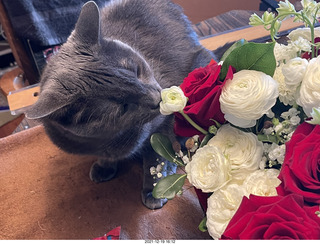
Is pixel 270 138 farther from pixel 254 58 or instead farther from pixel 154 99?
pixel 154 99

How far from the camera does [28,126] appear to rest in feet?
4.04

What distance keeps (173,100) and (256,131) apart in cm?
15

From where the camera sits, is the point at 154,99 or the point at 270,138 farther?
the point at 154,99

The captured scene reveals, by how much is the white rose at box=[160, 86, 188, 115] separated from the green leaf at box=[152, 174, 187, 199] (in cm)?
13

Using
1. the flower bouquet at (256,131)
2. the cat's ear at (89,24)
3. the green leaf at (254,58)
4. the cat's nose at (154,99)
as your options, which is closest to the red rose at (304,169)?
the flower bouquet at (256,131)

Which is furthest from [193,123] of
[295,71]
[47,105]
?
[47,105]

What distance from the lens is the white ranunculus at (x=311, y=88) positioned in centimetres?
45

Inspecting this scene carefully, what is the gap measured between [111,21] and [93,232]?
60 centimetres

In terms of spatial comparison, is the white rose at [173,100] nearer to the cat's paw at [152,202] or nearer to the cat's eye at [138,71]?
the cat's eye at [138,71]

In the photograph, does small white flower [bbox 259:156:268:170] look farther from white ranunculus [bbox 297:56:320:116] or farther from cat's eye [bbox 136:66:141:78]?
cat's eye [bbox 136:66:141:78]

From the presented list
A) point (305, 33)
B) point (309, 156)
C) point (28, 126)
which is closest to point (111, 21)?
point (28, 126)

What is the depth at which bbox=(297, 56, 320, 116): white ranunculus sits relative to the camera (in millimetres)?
454

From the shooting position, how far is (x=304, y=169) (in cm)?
42

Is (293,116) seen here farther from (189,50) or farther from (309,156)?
(189,50)
